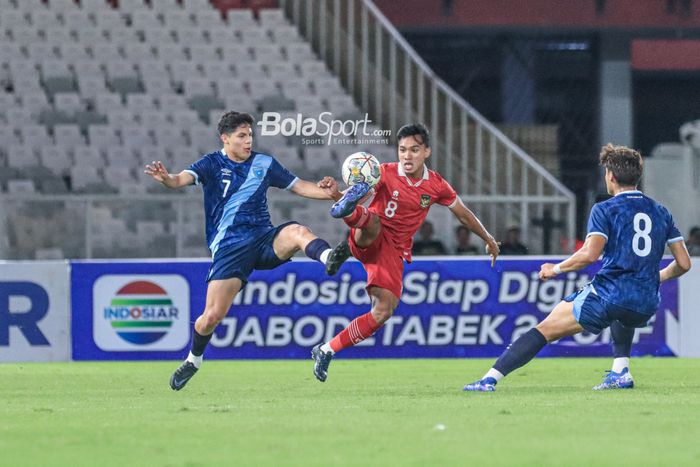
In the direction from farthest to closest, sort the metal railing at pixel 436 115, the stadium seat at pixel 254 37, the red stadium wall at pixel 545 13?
the red stadium wall at pixel 545 13 < the stadium seat at pixel 254 37 < the metal railing at pixel 436 115

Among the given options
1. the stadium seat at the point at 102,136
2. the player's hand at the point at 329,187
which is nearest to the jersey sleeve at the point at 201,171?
the player's hand at the point at 329,187

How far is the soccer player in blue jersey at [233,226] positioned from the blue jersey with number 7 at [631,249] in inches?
80.5

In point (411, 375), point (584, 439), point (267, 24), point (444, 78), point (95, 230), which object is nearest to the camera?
point (584, 439)

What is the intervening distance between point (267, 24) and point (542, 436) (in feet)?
56.9

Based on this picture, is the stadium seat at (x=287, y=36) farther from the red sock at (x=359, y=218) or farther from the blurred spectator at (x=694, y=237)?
the red sock at (x=359, y=218)

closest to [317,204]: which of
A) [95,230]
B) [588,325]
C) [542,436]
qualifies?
[95,230]

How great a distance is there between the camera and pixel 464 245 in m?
16.9

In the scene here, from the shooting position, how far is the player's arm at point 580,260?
8.59 metres

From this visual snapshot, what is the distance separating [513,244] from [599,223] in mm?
7651

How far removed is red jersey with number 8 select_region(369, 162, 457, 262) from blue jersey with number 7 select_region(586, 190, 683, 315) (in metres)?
1.51

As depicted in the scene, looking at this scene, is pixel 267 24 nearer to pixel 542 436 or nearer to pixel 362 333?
pixel 362 333

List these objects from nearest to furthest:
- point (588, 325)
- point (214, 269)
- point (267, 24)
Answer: point (588, 325) → point (214, 269) → point (267, 24)

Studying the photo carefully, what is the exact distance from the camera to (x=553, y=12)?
24.4 m

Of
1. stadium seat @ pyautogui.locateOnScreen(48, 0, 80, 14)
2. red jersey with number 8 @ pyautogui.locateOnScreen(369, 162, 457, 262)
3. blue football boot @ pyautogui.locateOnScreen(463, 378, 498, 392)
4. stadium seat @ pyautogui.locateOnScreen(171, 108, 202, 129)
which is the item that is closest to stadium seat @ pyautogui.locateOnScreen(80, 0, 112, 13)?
stadium seat @ pyautogui.locateOnScreen(48, 0, 80, 14)
